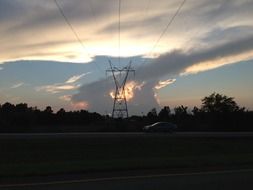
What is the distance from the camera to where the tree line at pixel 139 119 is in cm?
8956

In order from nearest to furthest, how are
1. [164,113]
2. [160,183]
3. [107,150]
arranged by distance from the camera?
[160,183], [107,150], [164,113]

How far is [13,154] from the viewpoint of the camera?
36188 mm

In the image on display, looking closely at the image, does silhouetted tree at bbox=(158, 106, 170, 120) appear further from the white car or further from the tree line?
the white car

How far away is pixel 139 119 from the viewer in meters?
115

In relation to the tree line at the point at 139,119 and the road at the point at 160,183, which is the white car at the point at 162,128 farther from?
the road at the point at 160,183

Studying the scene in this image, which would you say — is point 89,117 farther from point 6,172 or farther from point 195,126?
point 6,172

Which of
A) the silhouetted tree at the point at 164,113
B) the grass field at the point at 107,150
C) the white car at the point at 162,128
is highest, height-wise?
the silhouetted tree at the point at 164,113

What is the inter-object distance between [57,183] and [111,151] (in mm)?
25020

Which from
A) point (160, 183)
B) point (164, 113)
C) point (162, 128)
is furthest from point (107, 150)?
point (164, 113)

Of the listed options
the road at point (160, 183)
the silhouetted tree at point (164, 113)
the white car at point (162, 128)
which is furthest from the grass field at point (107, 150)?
the silhouetted tree at point (164, 113)

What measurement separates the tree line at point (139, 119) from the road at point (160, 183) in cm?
6696

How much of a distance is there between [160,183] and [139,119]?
333ft

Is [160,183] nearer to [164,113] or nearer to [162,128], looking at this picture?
[162,128]

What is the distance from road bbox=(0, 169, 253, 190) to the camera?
12.7 metres
